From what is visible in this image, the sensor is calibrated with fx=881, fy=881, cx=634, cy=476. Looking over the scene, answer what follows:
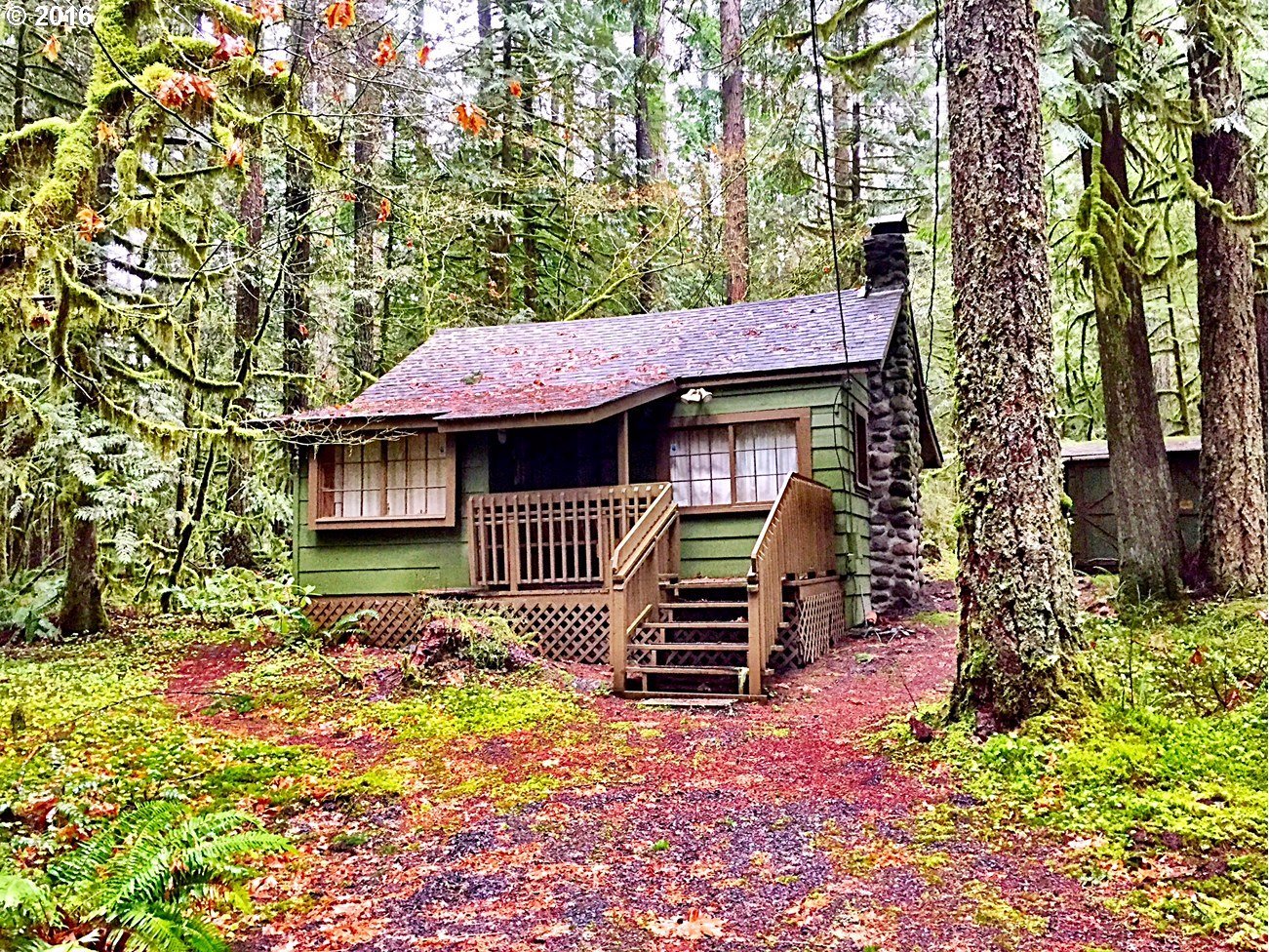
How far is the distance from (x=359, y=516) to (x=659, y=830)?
7.84m

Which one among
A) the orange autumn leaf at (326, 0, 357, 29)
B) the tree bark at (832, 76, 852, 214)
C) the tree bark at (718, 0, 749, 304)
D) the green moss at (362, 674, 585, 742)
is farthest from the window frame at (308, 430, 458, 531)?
the tree bark at (832, 76, 852, 214)

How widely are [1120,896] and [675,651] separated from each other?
5805mm

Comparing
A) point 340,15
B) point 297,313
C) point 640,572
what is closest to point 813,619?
point 640,572

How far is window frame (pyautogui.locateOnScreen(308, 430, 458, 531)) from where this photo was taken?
1122cm

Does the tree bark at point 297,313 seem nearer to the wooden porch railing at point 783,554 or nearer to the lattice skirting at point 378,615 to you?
the lattice skirting at point 378,615

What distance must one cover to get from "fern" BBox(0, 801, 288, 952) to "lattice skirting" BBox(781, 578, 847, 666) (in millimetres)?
6414

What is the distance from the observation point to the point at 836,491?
457 inches

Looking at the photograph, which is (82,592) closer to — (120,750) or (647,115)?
(120,750)

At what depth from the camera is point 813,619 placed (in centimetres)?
1015

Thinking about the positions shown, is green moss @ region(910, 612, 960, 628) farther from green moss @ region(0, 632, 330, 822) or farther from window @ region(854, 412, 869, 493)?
green moss @ region(0, 632, 330, 822)

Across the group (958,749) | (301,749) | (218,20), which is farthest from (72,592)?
(958,749)

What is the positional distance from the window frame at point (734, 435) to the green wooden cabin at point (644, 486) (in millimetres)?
28

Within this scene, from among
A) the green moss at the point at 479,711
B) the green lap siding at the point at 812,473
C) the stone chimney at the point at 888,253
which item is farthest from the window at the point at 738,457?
the green moss at the point at 479,711

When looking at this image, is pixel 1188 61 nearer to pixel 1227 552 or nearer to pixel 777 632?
pixel 1227 552
